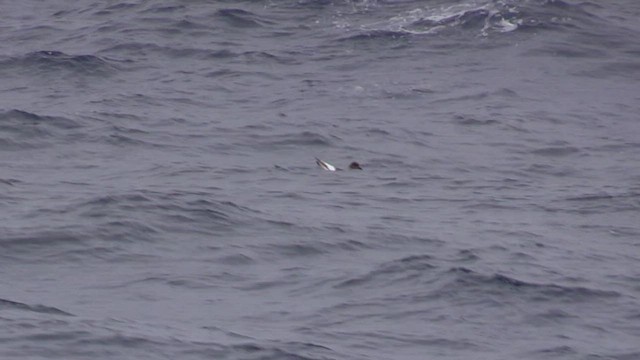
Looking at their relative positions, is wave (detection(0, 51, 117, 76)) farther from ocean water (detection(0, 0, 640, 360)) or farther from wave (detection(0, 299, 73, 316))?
wave (detection(0, 299, 73, 316))

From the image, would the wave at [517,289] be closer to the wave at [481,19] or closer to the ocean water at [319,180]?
the ocean water at [319,180]

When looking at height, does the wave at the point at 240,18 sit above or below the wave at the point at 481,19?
below

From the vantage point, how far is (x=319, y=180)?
71.4 ft

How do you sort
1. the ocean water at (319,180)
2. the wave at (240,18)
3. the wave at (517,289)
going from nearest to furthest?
1. the ocean water at (319,180)
2. the wave at (517,289)
3. the wave at (240,18)

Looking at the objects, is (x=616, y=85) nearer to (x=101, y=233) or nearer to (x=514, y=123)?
(x=514, y=123)

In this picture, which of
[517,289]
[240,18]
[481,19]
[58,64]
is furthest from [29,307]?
[481,19]

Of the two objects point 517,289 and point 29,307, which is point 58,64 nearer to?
point 29,307

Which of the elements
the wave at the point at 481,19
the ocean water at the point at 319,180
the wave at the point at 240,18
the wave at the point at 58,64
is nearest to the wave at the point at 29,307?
the ocean water at the point at 319,180

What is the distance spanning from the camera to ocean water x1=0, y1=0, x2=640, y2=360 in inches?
576

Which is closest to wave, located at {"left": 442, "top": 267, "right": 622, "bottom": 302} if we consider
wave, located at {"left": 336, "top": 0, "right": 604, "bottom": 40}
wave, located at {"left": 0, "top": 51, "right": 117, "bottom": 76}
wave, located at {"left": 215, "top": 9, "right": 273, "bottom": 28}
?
wave, located at {"left": 0, "top": 51, "right": 117, "bottom": 76}

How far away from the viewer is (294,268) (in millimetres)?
16703

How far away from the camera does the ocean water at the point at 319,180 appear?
1464cm

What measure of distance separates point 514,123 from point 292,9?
9.85 metres

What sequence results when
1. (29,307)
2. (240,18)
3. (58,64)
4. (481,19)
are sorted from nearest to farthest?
(29,307) < (58,64) < (481,19) < (240,18)
